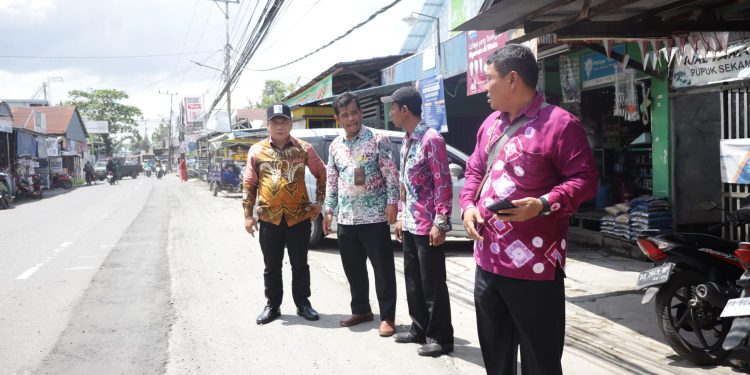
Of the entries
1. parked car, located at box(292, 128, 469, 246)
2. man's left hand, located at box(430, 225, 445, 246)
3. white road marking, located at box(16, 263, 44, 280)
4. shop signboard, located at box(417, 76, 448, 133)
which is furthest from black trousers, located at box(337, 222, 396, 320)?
shop signboard, located at box(417, 76, 448, 133)

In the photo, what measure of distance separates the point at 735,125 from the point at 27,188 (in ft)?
83.1

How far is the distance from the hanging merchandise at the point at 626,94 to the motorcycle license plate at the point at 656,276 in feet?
14.6

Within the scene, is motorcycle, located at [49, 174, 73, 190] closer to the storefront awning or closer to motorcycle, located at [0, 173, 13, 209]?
motorcycle, located at [0, 173, 13, 209]

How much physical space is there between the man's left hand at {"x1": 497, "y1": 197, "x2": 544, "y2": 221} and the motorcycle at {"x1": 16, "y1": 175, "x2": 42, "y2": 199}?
2622 cm

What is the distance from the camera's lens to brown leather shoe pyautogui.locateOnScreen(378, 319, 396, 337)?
4387mm

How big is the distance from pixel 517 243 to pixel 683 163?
5.96 m

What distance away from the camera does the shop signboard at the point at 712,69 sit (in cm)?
593

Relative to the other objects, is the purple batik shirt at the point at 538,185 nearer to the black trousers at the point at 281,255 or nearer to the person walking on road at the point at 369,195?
the person walking on road at the point at 369,195

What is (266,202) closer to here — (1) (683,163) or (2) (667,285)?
(2) (667,285)

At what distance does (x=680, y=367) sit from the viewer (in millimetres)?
3807

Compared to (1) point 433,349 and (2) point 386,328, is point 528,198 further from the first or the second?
(2) point 386,328

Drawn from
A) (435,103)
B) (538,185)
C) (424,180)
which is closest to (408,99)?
(424,180)

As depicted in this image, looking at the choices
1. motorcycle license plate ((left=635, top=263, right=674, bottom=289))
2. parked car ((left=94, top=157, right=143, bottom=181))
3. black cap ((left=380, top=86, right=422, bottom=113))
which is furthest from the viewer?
parked car ((left=94, top=157, right=143, bottom=181))

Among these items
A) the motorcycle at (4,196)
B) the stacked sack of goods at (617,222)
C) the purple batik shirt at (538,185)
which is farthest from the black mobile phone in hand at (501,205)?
the motorcycle at (4,196)
